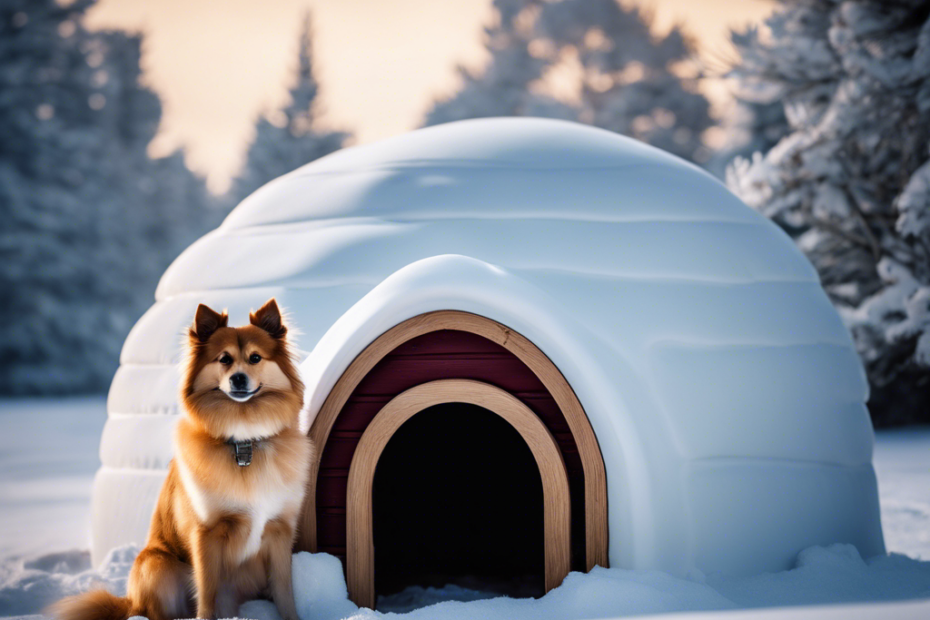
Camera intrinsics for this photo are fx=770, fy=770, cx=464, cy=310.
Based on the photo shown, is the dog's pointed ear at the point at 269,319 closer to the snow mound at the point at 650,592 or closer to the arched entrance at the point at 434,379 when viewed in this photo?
the arched entrance at the point at 434,379

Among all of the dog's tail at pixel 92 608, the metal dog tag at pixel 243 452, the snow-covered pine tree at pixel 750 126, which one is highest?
the snow-covered pine tree at pixel 750 126

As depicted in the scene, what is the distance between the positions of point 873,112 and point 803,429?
934cm

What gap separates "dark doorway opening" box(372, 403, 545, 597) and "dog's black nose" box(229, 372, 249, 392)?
182 cm

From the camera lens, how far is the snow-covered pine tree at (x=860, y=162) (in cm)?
1042

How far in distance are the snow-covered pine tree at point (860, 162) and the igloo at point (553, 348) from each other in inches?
293

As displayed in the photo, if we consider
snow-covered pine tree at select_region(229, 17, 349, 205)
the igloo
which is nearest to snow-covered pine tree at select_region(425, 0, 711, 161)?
snow-covered pine tree at select_region(229, 17, 349, 205)

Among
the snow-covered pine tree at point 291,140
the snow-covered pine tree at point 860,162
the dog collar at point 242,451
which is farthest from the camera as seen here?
the snow-covered pine tree at point 291,140

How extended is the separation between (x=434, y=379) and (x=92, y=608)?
1551 mm

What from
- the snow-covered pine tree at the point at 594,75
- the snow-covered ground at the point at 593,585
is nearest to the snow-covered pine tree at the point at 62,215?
the snow-covered pine tree at the point at 594,75

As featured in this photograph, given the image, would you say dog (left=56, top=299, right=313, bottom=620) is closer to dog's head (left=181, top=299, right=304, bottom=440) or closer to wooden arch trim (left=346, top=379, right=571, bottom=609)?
dog's head (left=181, top=299, right=304, bottom=440)

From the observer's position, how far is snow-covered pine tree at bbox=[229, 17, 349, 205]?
25406 mm

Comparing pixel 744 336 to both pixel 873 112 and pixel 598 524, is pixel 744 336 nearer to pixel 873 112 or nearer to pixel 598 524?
pixel 598 524

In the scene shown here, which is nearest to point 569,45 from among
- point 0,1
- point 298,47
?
point 298,47

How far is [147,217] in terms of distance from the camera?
84.1ft
